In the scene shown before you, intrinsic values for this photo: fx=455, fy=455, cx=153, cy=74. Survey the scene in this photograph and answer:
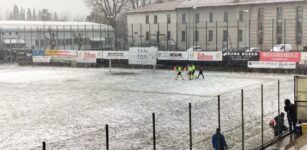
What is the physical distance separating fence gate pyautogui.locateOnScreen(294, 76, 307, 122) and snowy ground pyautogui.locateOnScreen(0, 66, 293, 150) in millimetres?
1490

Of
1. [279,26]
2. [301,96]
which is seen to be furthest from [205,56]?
[301,96]

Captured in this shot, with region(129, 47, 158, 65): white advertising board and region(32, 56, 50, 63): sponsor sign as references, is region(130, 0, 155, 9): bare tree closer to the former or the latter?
region(32, 56, 50, 63): sponsor sign

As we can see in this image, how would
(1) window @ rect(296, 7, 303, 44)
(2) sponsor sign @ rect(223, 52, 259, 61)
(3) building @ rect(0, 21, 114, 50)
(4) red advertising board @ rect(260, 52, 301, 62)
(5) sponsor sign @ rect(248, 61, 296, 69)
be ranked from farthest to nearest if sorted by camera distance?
(3) building @ rect(0, 21, 114, 50)
(1) window @ rect(296, 7, 303, 44)
(2) sponsor sign @ rect(223, 52, 259, 61)
(5) sponsor sign @ rect(248, 61, 296, 69)
(4) red advertising board @ rect(260, 52, 301, 62)

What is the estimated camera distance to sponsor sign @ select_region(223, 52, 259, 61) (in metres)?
41.2

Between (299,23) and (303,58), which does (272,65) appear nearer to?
(303,58)

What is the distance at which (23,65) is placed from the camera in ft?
183

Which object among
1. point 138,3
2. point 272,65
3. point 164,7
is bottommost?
point 272,65

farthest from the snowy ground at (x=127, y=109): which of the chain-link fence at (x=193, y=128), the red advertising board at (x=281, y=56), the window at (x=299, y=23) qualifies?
the window at (x=299, y=23)

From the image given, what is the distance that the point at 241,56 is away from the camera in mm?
42188

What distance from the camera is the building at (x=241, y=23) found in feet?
194

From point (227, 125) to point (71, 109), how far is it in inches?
361

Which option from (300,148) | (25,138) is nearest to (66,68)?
(25,138)

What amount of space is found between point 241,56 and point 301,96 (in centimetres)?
2507

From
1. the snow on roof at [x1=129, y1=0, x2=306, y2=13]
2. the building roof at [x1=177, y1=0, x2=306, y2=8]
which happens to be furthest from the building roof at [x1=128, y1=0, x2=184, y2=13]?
Answer: the building roof at [x1=177, y1=0, x2=306, y2=8]
